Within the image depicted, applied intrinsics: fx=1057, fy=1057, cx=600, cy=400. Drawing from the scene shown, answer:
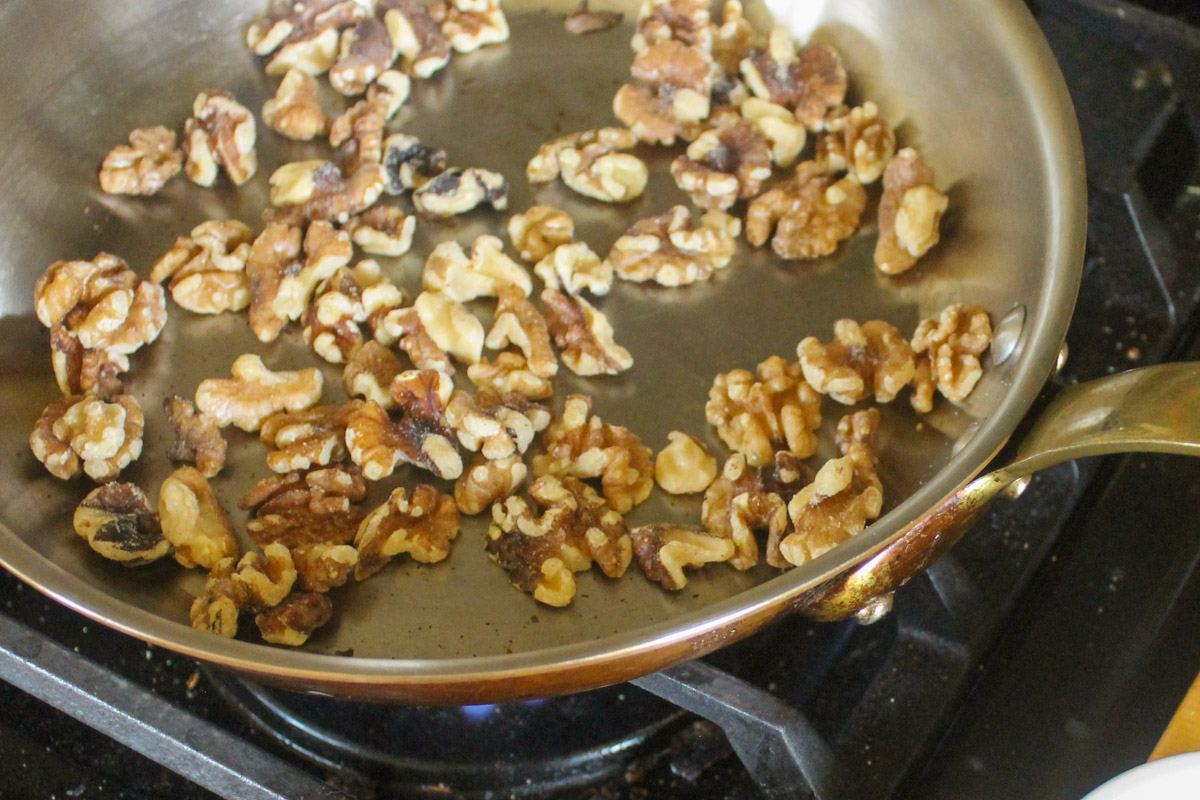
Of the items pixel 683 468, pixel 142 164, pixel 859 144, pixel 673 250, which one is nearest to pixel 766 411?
pixel 683 468

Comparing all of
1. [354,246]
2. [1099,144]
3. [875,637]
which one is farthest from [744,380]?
[1099,144]

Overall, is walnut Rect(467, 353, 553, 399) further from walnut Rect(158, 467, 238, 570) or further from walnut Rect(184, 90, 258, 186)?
walnut Rect(184, 90, 258, 186)

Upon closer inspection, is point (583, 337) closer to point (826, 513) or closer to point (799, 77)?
point (826, 513)

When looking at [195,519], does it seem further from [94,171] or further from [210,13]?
[210,13]

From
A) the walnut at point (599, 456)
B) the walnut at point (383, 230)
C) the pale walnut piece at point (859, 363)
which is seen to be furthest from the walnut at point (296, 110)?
the pale walnut piece at point (859, 363)

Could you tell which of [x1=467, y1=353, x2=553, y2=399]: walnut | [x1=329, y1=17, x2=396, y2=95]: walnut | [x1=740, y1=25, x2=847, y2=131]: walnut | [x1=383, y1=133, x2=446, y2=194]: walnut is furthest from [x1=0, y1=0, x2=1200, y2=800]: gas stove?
[x1=329, y1=17, x2=396, y2=95]: walnut
